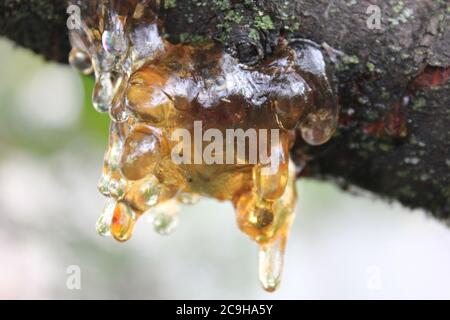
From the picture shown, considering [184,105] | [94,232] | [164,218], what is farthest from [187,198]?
[94,232]

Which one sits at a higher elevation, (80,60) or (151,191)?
(80,60)

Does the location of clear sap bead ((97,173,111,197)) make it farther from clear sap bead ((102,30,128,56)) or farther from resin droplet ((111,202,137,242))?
clear sap bead ((102,30,128,56))

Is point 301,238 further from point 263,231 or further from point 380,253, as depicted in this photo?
point 263,231

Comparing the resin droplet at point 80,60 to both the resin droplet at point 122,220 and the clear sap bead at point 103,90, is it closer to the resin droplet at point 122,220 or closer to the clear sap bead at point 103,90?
the clear sap bead at point 103,90

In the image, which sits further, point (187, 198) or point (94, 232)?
point (94, 232)

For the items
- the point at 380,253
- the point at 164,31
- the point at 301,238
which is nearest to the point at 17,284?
the point at 301,238

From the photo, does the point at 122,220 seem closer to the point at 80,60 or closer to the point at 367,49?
the point at 80,60
